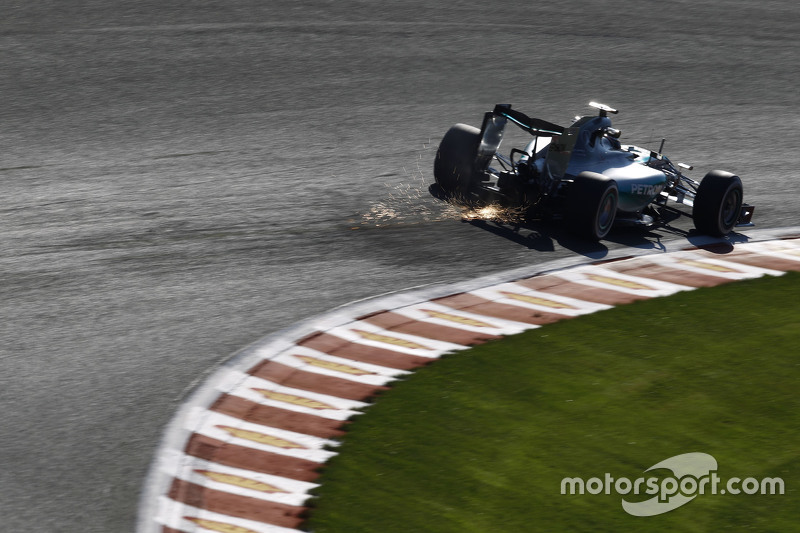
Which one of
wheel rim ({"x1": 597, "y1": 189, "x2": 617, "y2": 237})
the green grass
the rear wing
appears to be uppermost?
the rear wing

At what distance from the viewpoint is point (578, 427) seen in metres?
8.20

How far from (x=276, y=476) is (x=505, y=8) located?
64.2ft

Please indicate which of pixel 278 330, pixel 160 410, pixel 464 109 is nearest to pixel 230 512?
pixel 160 410

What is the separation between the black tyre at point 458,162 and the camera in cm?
1386

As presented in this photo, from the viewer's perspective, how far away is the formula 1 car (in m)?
12.8

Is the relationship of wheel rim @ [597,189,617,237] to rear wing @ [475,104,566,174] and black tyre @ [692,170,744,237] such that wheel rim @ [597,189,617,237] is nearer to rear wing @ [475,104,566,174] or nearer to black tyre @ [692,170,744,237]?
rear wing @ [475,104,566,174]

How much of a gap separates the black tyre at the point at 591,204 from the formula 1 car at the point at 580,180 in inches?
0.5

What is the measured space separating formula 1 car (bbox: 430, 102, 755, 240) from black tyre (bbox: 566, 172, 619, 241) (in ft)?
0.04

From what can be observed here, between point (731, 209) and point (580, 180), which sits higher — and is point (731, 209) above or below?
below

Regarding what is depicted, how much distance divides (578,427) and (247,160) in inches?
338

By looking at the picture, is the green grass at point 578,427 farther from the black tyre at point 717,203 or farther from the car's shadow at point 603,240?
the black tyre at point 717,203

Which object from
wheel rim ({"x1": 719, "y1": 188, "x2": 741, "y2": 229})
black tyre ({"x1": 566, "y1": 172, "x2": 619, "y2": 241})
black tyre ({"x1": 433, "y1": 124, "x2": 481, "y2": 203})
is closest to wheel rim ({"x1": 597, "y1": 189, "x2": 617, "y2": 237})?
black tyre ({"x1": 566, "y1": 172, "x2": 619, "y2": 241})

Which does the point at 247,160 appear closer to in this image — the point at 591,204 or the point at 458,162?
the point at 458,162

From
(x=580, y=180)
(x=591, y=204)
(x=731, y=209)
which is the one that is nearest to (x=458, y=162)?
(x=580, y=180)
